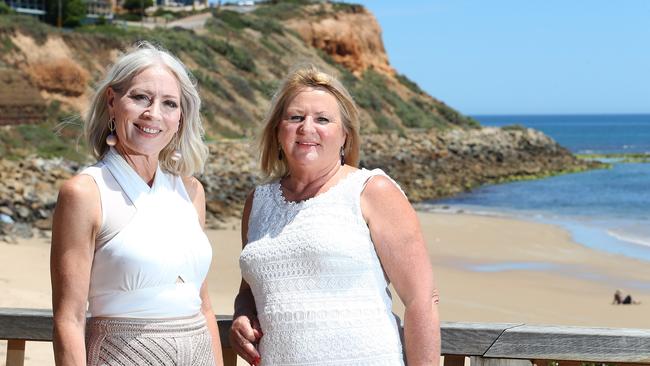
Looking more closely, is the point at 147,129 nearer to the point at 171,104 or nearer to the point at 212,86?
the point at 171,104

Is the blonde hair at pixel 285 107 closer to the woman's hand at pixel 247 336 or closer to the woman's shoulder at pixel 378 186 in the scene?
the woman's shoulder at pixel 378 186

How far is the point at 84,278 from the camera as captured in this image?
2490mm

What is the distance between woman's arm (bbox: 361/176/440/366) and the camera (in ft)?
8.79

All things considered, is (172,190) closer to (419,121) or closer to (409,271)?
(409,271)

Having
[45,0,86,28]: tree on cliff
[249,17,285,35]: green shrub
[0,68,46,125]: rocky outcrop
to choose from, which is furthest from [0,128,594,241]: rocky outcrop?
[45,0,86,28]: tree on cliff

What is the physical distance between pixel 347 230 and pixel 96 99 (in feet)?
2.83

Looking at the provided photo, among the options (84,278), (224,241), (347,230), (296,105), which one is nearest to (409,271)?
(347,230)

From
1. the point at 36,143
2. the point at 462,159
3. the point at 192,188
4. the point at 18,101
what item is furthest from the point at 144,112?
the point at 462,159

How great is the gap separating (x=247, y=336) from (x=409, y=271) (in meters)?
0.55

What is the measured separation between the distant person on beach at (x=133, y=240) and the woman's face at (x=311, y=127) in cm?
32

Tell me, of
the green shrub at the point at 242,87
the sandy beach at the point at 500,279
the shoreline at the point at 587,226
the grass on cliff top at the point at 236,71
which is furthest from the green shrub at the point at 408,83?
the sandy beach at the point at 500,279

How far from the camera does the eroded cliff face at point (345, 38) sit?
51812mm

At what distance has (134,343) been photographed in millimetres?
2549

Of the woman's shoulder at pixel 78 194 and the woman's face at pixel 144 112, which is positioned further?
the woman's face at pixel 144 112
